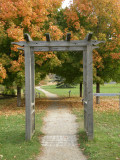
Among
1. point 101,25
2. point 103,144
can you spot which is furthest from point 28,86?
point 101,25

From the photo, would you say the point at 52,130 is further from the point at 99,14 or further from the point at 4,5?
the point at 99,14

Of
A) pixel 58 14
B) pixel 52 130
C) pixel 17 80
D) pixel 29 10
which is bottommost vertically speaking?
pixel 52 130

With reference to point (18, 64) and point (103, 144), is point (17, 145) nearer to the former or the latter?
point (103, 144)

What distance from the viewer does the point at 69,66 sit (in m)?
15.9

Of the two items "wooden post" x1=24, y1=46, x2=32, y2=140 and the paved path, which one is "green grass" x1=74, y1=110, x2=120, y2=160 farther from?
"wooden post" x1=24, y1=46, x2=32, y2=140

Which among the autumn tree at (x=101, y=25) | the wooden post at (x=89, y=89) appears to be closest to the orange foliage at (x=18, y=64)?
the autumn tree at (x=101, y=25)

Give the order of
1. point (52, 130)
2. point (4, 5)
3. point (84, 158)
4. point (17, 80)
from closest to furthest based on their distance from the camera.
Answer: point (84, 158) → point (52, 130) → point (4, 5) → point (17, 80)

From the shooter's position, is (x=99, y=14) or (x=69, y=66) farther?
(x=69, y=66)

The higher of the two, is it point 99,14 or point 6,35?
point 99,14

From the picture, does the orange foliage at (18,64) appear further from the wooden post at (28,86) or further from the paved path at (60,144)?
the wooden post at (28,86)

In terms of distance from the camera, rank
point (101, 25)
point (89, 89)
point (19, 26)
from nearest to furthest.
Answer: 1. point (89, 89)
2. point (19, 26)
3. point (101, 25)

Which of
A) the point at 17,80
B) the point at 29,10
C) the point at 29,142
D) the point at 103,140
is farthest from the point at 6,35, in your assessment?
the point at 103,140

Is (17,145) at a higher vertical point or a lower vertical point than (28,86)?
lower

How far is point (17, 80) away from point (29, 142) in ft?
24.4
